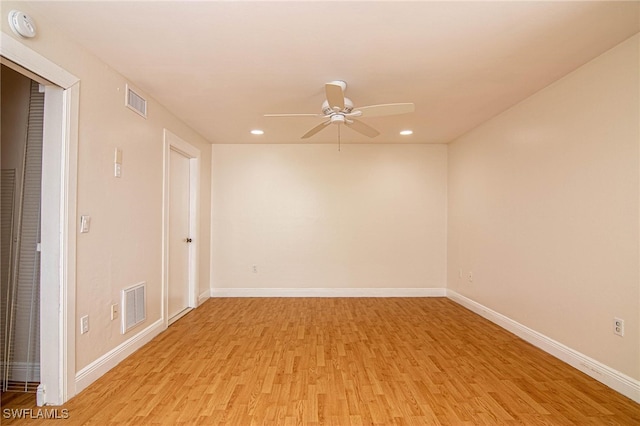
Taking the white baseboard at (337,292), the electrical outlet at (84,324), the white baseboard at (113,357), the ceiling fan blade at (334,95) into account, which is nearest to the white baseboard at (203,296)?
the white baseboard at (337,292)

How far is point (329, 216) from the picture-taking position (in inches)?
212

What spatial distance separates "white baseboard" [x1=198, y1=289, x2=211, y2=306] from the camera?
15.8 ft

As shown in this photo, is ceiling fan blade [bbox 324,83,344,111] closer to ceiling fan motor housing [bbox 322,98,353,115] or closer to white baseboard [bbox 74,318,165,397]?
ceiling fan motor housing [bbox 322,98,353,115]

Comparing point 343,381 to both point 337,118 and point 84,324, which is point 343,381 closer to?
point 84,324

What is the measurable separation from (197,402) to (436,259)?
4.19 m

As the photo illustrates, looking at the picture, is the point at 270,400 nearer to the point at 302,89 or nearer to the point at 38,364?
the point at 38,364

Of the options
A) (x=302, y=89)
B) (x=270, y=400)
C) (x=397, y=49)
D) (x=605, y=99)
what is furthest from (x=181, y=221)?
(x=605, y=99)

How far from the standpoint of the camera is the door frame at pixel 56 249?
212 cm

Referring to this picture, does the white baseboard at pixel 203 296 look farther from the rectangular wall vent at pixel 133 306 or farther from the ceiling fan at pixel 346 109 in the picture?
the ceiling fan at pixel 346 109

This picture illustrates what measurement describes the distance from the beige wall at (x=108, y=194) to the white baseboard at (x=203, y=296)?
1290 mm

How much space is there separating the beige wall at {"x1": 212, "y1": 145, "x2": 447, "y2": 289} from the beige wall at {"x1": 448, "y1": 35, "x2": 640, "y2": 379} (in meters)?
1.23

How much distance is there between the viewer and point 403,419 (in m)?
1.98

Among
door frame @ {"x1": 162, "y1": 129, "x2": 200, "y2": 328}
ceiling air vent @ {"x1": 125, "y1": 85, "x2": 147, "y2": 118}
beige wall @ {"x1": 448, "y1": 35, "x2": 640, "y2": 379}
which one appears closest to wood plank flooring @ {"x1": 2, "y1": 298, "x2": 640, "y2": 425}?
beige wall @ {"x1": 448, "y1": 35, "x2": 640, "y2": 379}

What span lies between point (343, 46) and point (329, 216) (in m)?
3.29
